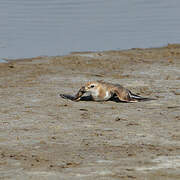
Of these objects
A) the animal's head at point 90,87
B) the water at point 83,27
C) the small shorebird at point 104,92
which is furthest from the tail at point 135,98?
the water at point 83,27

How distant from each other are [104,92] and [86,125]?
1.84m

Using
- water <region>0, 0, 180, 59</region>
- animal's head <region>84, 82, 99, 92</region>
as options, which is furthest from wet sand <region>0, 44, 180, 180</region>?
water <region>0, 0, 180, 59</region>

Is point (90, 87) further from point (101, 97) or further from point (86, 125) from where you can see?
point (86, 125)

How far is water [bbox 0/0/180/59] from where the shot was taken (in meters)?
19.1

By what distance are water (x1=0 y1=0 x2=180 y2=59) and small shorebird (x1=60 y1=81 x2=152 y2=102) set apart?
687 cm

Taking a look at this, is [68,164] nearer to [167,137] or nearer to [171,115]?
[167,137]

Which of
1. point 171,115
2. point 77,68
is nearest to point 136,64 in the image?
point 77,68

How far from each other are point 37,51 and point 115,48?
92.1 inches

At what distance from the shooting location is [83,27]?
2253 cm

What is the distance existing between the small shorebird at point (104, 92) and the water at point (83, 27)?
6.87m

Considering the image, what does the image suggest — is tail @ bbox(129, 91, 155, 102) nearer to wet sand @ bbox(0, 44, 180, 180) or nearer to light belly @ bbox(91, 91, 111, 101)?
wet sand @ bbox(0, 44, 180, 180)

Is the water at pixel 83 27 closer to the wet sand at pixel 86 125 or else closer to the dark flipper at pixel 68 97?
the wet sand at pixel 86 125

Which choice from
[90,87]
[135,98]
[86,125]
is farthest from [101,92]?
[86,125]

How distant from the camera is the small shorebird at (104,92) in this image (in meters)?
10.7
